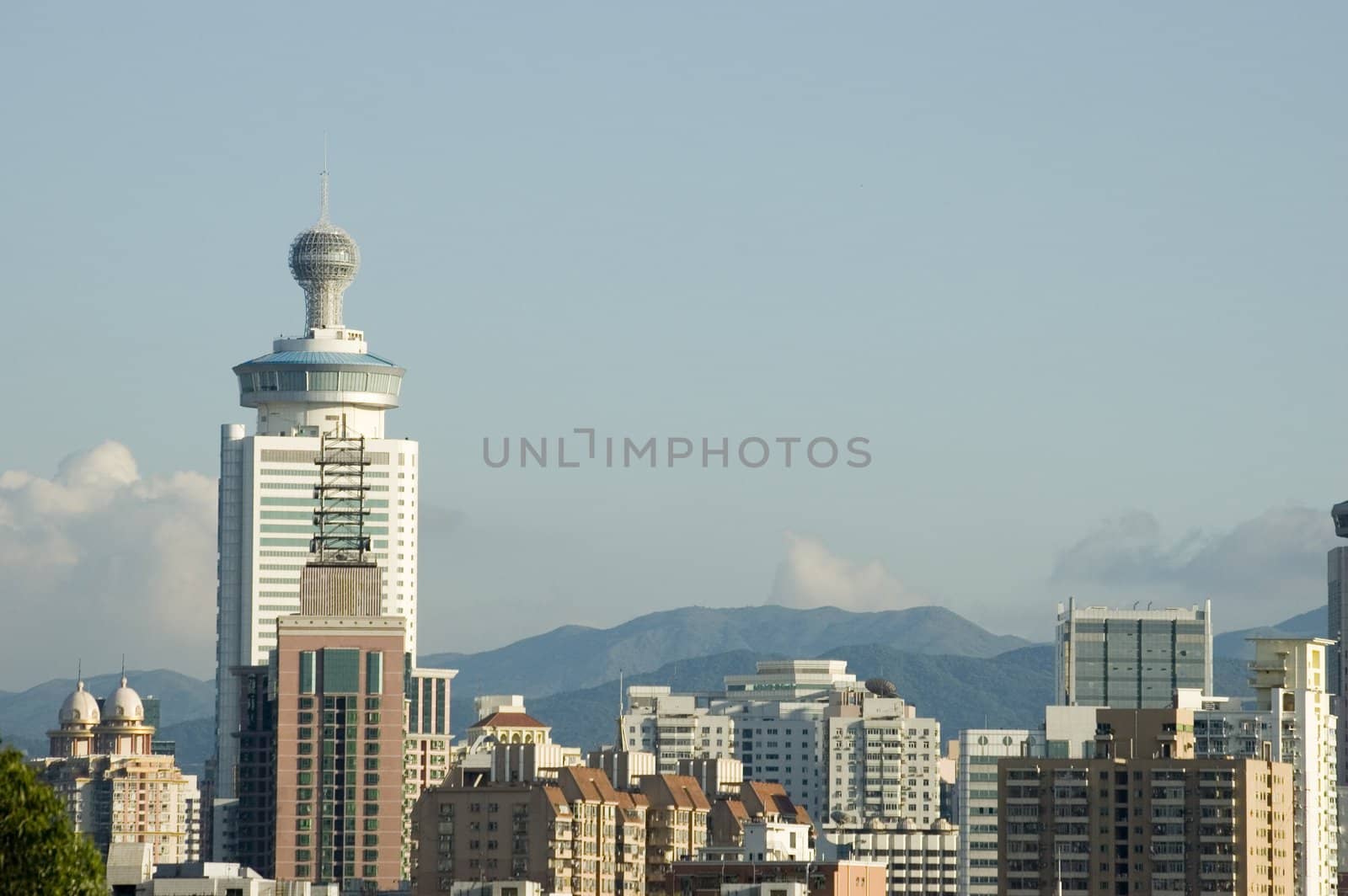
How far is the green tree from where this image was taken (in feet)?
260

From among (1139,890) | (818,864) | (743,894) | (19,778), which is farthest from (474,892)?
(19,778)

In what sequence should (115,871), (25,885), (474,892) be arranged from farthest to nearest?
1. (474,892)
2. (115,871)
3. (25,885)

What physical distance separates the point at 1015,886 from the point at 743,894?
2773 centimetres

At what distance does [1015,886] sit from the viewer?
199 meters

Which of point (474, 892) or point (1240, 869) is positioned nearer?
point (474, 892)

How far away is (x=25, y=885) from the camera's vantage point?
7925 centimetres

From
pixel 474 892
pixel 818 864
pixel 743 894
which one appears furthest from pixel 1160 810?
pixel 474 892

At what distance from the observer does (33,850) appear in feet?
261

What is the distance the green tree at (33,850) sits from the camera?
79.2 m

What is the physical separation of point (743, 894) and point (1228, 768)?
38.0m

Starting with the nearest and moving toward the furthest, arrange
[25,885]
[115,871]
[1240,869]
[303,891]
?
[25,885] → [115,871] → [303,891] → [1240,869]

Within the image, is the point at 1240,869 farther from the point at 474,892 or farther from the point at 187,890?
the point at 187,890

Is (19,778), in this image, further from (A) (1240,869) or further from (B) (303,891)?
(A) (1240,869)

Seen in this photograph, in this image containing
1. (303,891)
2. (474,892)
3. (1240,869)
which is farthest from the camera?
(1240,869)
